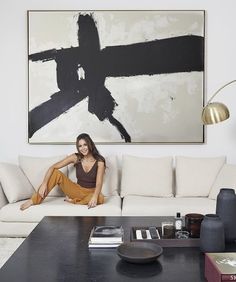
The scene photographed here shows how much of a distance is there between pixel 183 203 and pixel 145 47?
189 centimetres

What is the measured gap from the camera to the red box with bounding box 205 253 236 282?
5.55ft

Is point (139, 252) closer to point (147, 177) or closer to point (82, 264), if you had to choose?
point (82, 264)

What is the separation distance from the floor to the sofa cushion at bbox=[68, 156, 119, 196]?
3.17 feet

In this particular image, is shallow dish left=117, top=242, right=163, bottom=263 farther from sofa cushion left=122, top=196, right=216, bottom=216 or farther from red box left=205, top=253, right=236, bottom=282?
sofa cushion left=122, top=196, right=216, bottom=216

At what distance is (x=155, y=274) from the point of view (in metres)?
1.91

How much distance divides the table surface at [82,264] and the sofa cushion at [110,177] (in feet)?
6.27

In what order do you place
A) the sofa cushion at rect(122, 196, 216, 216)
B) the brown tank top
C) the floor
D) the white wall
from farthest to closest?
the white wall
the brown tank top
the sofa cushion at rect(122, 196, 216, 216)
the floor

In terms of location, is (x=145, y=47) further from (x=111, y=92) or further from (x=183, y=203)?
(x=183, y=203)

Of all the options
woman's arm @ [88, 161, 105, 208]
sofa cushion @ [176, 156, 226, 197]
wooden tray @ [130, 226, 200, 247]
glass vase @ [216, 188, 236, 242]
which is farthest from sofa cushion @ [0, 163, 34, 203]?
glass vase @ [216, 188, 236, 242]

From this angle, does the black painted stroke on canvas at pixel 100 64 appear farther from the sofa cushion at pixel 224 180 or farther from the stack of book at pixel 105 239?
the stack of book at pixel 105 239

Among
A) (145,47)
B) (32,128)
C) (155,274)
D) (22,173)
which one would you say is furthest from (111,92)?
(155,274)

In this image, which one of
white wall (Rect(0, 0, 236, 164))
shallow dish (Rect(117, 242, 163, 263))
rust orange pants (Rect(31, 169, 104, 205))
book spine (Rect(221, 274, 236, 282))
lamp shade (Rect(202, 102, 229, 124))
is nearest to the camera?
book spine (Rect(221, 274, 236, 282))

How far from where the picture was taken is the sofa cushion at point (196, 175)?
437cm

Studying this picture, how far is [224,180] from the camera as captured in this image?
4.20m
